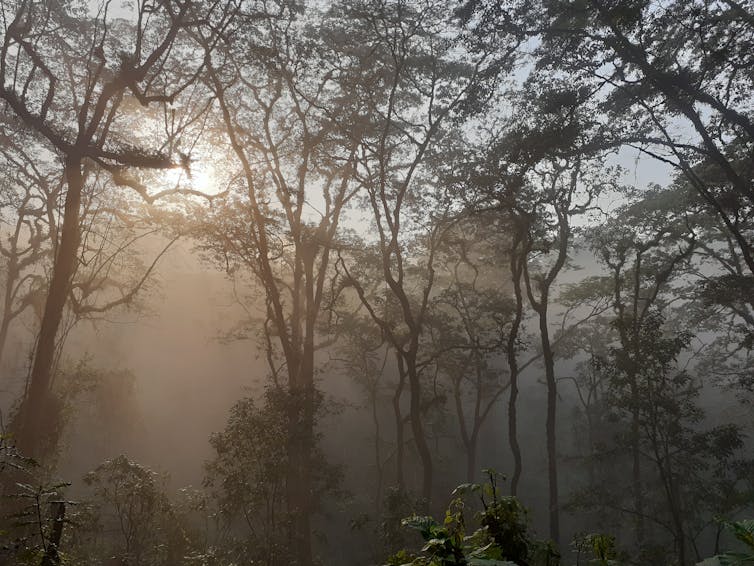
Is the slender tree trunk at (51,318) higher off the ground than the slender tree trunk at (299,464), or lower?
higher

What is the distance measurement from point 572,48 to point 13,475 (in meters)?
13.2

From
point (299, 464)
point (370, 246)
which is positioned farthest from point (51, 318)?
point (370, 246)

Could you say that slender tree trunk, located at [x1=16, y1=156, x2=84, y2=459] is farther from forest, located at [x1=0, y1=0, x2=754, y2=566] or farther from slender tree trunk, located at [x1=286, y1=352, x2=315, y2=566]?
slender tree trunk, located at [x1=286, y1=352, x2=315, y2=566]

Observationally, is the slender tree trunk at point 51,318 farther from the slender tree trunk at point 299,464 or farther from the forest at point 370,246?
the slender tree trunk at point 299,464

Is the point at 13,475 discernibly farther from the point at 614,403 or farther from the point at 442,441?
the point at 442,441

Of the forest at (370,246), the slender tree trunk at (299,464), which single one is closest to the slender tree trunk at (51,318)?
the forest at (370,246)

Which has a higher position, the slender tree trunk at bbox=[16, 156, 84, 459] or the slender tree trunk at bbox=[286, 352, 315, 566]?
the slender tree trunk at bbox=[16, 156, 84, 459]

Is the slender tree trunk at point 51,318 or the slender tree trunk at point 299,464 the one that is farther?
the slender tree trunk at point 299,464

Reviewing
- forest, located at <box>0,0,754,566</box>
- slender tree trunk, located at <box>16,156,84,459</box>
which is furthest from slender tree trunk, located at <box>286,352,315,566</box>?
slender tree trunk, located at <box>16,156,84,459</box>

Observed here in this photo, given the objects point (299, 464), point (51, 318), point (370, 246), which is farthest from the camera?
point (370, 246)

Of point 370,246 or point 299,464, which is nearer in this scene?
point 299,464

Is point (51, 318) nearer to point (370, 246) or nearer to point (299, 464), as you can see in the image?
point (299, 464)

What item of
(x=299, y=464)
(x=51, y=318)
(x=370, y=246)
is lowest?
(x=299, y=464)

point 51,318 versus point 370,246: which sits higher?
point 370,246
